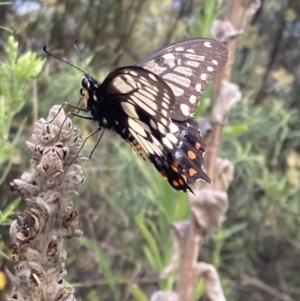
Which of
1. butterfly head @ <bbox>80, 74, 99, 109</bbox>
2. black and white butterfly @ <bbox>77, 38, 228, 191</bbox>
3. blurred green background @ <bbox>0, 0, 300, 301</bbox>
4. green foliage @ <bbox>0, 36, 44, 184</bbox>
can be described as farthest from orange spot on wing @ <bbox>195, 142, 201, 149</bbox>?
blurred green background @ <bbox>0, 0, 300, 301</bbox>

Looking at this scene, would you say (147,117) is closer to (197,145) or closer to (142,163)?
(197,145)

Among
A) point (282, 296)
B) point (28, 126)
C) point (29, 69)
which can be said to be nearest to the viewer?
point (29, 69)

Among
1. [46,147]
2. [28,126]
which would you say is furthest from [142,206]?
[46,147]

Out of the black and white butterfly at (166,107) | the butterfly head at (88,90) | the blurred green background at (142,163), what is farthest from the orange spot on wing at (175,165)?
the blurred green background at (142,163)

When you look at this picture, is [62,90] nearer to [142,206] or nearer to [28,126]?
[28,126]

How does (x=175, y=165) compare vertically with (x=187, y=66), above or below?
below

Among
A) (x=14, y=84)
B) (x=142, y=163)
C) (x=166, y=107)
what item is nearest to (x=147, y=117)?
(x=166, y=107)

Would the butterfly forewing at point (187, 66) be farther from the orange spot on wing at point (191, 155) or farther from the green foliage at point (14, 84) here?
the green foliage at point (14, 84)
